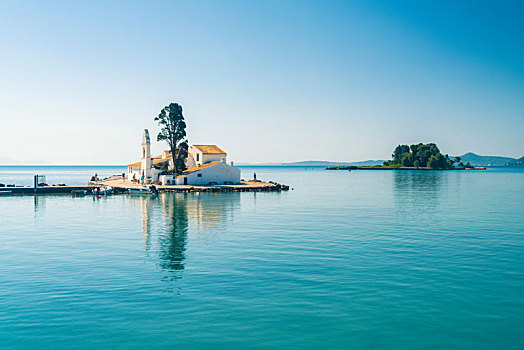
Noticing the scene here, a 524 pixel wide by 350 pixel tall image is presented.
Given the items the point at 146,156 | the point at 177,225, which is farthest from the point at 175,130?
the point at 177,225

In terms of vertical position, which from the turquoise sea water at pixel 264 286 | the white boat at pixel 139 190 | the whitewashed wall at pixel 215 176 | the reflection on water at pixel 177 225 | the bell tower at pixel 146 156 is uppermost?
the bell tower at pixel 146 156

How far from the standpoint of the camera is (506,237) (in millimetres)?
31812

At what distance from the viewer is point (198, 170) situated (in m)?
90.1

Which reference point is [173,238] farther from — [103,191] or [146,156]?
[146,156]

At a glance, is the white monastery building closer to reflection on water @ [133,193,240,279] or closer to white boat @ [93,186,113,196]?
white boat @ [93,186,113,196]

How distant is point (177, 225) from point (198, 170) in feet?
168

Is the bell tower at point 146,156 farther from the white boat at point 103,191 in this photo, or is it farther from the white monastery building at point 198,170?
the white boat at point 103,191

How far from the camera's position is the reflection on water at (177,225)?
26078 millimetres

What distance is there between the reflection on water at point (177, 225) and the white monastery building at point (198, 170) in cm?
2597

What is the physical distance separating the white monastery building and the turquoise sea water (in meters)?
51.0

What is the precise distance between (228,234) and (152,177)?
6367cm

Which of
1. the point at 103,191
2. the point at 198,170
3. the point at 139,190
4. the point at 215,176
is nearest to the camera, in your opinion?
the point at 103,191

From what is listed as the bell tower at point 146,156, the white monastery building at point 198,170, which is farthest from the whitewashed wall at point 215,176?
the bell tower at point 146,156

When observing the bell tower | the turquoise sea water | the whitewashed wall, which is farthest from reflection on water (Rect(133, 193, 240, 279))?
the bell tower
